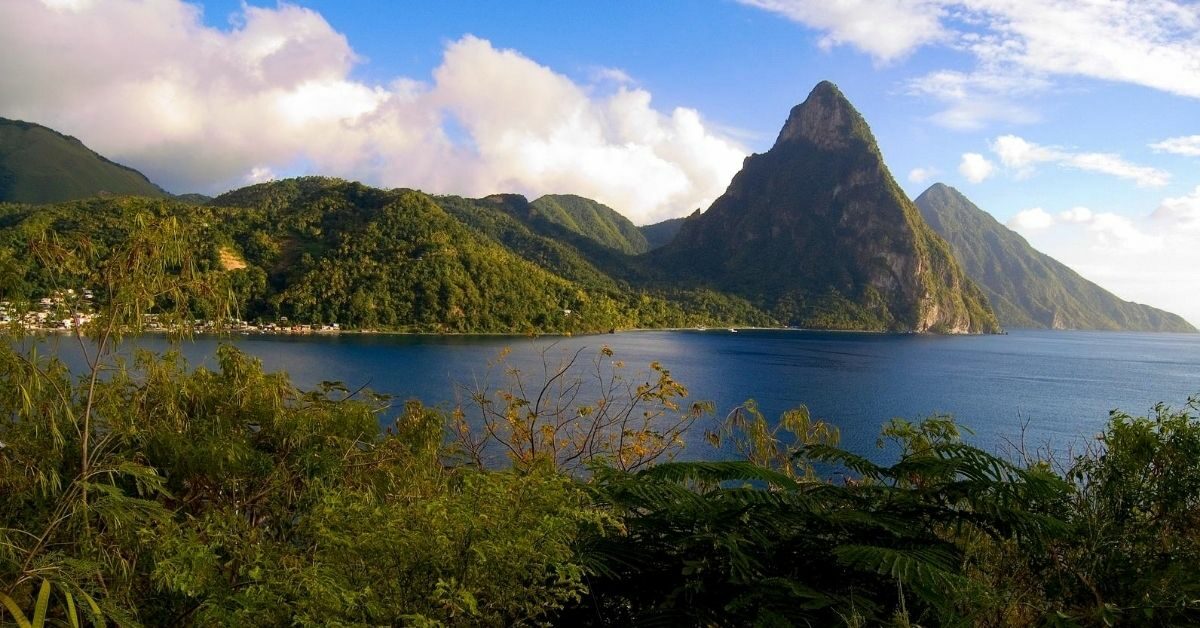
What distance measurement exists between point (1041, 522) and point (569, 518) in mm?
2088

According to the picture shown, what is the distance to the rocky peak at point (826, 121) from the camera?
172 metres

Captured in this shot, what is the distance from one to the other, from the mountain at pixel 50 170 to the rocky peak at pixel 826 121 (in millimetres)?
154677

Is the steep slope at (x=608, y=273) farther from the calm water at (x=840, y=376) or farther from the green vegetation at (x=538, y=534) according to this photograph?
the green vegetation at (x=538, y=534)

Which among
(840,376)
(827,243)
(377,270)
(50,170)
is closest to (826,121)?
(827,243)

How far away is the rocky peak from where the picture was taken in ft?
563

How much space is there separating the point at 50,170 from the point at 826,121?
588 ft

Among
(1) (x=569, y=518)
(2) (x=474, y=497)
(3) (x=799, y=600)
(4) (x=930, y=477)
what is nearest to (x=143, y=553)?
(2) (x=474, y=497)

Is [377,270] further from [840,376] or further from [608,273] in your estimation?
[608,273]

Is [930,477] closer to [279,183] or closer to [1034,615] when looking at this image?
[1034,615]

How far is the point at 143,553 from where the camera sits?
12.3ft

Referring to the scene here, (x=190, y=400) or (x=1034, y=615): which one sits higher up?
(x=190, y=400)

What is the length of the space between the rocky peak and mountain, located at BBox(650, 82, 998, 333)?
0.26 m

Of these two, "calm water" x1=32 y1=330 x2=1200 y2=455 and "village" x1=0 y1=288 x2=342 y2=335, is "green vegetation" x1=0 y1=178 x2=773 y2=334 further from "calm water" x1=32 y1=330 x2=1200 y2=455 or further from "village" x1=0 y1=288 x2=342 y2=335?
"village" x1=0 y1=288 x2=342 y2=335

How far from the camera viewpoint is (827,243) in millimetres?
160000
